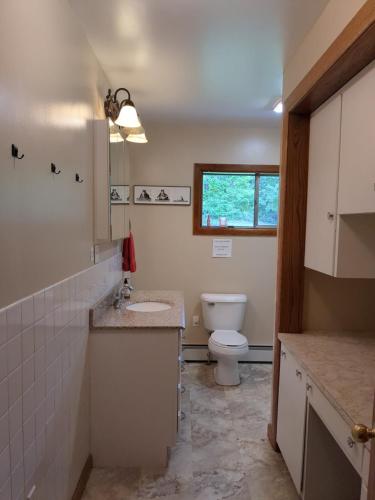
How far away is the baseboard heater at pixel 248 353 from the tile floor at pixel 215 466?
708mm

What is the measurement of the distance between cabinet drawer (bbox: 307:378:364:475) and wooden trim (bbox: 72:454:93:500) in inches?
49.9

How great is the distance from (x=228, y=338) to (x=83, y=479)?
161 centimetres

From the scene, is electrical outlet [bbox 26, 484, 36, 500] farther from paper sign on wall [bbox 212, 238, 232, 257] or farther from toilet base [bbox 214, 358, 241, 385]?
paper sign on wall [bbox 212, 238, 232, 257]

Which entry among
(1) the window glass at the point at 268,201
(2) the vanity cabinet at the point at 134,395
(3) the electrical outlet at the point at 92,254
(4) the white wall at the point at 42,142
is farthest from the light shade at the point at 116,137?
(1) the window glass at the point at 268,201

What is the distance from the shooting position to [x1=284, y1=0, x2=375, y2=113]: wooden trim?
121 cm

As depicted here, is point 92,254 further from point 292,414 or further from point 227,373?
point 227,373

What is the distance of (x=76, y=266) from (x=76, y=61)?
1017 millimetres

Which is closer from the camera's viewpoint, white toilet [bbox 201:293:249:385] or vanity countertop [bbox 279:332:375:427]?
vanity countertop [bbox 279:332:375:427]

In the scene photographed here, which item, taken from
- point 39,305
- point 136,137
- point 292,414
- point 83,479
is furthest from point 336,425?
point 136,137

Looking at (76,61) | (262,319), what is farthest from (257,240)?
(76,61)

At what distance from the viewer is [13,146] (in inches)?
41.6

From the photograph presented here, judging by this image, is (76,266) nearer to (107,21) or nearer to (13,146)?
(13,146)

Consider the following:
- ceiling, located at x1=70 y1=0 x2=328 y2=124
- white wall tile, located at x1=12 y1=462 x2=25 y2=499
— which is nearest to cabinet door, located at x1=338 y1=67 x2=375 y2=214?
ceiling, located at x1=70 y1=0 x2=328 y2=124

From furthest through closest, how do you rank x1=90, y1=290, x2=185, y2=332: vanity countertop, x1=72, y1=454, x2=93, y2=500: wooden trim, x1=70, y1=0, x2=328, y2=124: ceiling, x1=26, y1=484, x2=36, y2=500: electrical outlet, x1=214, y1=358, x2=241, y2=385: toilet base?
x1=214, y1=358, x2=241, y2=385: toilet base < x1=90, y1=290, x2=185, y2=332: vanity countertop < x1=72, y1=454, x2=93, y2=500: wooden trim < x1=70, y1=0, x2=328, y2=124: ceiling < x1=26, y1=484, x2=36, y2=500: electrical outlet
